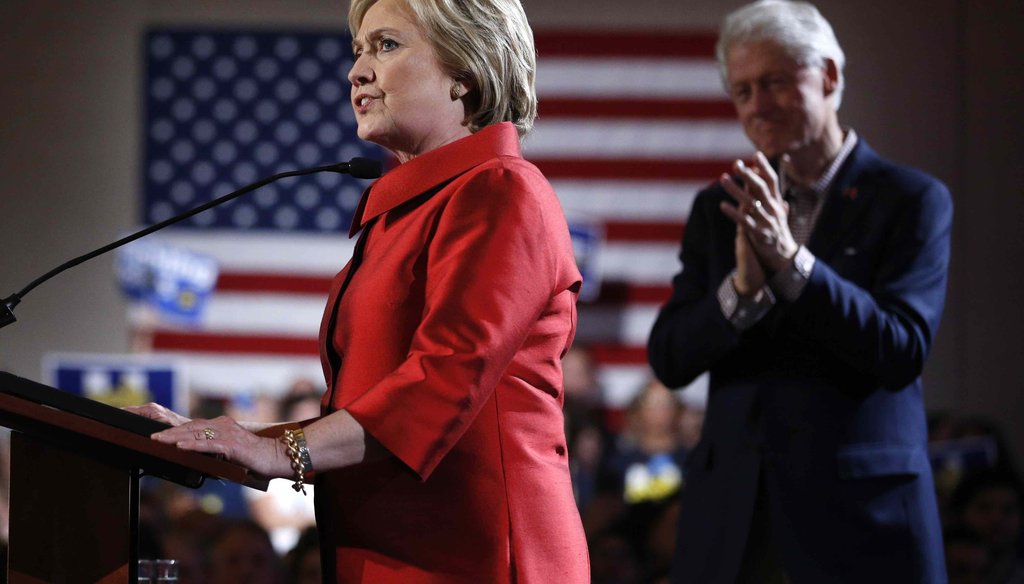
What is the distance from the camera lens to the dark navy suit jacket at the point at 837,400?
76.0 inches

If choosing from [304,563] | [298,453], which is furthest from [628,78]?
[298,453]

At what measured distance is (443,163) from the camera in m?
1.42

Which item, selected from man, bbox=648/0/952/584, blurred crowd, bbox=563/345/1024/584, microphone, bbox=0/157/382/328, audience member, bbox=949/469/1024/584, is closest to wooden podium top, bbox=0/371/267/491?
microphone, bbox=0/157/382/328

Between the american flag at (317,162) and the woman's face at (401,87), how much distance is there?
547 cm

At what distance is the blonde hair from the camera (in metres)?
1.44

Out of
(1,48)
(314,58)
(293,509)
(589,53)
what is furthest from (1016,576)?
(1,48)

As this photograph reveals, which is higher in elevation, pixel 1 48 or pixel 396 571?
pixel 1 48

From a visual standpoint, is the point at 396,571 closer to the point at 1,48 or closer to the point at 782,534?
the point at 782,534

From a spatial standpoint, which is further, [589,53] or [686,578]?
[589,53]

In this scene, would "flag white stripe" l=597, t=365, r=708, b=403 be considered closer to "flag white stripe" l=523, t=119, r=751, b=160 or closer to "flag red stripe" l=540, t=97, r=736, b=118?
"flag white stripe" l=523, t=119, r=751, b=160

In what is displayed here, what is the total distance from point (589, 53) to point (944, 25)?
1966 millimetres

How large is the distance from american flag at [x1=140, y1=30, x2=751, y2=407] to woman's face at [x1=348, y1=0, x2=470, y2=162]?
5467mm

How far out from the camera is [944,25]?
6.84 meters

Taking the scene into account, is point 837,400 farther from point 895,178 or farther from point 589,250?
point 589,250
